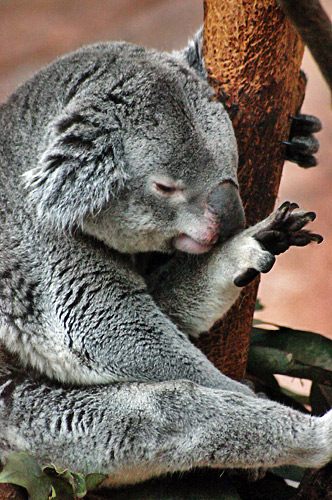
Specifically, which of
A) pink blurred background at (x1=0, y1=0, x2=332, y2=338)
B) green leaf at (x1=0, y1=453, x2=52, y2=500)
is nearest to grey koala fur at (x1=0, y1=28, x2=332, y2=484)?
green leaf at (x1=0, y1=453, x2=52, y2=500)

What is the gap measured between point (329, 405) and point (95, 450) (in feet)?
3.87

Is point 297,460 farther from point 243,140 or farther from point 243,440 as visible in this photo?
point 243,140

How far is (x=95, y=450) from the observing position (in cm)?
226

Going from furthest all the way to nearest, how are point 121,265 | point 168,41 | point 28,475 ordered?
point 168,41, point 121,265, point 28,475

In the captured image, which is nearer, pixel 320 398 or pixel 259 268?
pixel 259 268

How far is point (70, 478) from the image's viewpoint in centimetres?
216

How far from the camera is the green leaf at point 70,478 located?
2.13 metres

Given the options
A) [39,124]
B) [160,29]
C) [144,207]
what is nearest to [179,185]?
[144,207]

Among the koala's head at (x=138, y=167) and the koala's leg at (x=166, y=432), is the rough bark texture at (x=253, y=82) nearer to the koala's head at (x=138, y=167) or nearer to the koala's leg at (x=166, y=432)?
the koala's head at (x=138, y=167)

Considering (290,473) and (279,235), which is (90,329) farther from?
(290,473)

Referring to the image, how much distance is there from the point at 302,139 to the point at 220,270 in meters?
0.81

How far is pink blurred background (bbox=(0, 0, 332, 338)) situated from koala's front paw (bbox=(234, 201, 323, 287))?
4.25m

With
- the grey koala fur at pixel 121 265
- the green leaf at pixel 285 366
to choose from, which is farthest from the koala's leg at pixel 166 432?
the green leaf at pixel 285 366

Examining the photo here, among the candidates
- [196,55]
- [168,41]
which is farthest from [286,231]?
[168,41]
